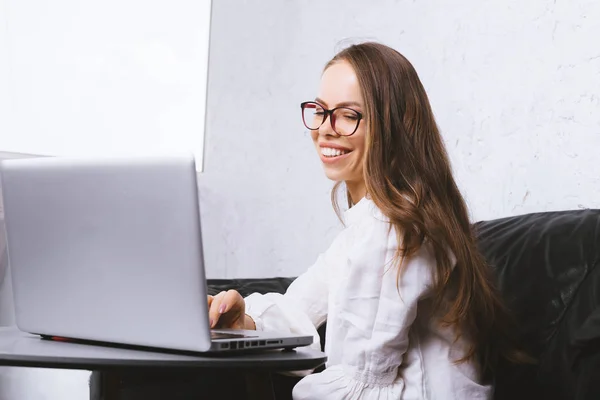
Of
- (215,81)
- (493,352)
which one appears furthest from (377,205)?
(215,81)

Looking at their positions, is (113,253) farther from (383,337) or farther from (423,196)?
(423,196)

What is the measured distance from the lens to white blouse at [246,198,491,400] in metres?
1.15

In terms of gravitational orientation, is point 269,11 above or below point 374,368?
above

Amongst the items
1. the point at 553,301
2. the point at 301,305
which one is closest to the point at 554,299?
the point at 553,301

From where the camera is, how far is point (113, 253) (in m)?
0.95

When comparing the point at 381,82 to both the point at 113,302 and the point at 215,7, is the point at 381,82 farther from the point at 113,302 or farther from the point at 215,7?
the point at 215,7

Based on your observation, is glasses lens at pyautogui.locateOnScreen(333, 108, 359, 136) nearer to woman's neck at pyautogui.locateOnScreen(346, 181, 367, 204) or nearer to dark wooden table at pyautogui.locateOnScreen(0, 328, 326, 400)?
woman's neck at pyautogui.locateOnScreen(346, 181, 367, 204)

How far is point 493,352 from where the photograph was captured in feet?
4.31

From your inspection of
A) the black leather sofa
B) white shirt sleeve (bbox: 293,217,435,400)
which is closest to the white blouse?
white shirt sleeve (bbox: 293,217,435,400)

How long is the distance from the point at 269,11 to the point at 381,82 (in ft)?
5.66

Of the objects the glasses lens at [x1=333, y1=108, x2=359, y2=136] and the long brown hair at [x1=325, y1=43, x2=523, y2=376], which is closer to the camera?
the long brown hair at [x1=325, y1=43, x2=523, y2=376]

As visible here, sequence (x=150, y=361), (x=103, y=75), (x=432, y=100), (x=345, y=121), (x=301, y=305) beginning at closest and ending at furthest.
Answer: (x=150, y=361) → (x=345, y=121) → (x=301, y=305) → (x=432, y=100) → (x=103, y=75)

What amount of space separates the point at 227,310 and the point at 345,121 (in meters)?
0.40

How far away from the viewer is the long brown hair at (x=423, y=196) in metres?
1.20
